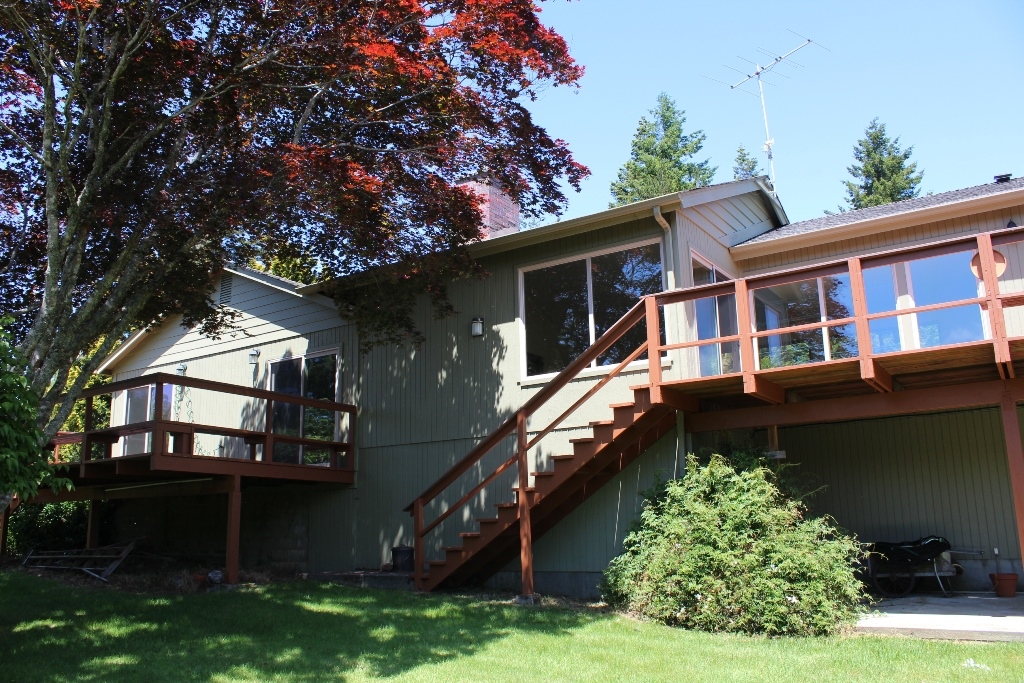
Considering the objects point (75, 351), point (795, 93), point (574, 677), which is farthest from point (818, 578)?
point (795, 93)

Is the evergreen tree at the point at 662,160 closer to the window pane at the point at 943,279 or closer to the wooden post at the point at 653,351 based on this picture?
the wooden post at the point at 653,351

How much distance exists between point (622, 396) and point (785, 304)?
2.19m

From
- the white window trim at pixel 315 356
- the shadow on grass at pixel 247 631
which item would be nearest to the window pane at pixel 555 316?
the shadow on grass at pixel 247 631

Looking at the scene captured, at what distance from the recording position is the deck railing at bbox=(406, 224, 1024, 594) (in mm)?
7484

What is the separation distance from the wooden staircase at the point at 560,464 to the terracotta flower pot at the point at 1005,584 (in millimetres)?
3939

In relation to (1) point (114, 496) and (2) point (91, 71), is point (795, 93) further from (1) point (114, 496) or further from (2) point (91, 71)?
(1) point (114, 496)

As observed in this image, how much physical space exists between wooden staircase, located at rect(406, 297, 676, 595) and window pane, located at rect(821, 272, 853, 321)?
1827 millimetres

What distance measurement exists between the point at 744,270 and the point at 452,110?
16.3ft

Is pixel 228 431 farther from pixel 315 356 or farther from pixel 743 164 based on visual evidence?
pixel 743 164

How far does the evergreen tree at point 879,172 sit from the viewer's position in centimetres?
3266

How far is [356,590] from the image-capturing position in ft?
33.3

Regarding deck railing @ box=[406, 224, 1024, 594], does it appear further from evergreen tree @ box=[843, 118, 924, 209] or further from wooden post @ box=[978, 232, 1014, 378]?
evergreen tree @ box=[843, 118, 924, 209]

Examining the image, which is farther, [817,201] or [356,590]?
[817,201]

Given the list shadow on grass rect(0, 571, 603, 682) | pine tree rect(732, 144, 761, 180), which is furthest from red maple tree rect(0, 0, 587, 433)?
pine tree rect(732, 144, 761, 180)
